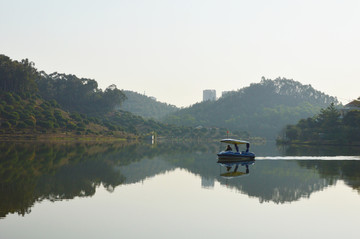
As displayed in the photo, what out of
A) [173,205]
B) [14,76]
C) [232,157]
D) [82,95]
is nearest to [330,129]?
[232,157]

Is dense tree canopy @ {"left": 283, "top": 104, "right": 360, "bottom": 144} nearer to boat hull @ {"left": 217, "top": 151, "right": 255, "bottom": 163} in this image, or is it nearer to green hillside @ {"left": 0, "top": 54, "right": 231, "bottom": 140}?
boat hull @ {"left": 217, "top": 151, "right": 255, "bottom": 163}

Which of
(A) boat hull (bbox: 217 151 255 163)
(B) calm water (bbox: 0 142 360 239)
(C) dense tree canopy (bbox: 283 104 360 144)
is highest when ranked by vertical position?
(C) dense tree canopy (bbox: 283 104 360 144)

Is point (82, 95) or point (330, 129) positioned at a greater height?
point (82, 95)

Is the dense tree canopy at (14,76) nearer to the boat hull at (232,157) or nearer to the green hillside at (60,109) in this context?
the green hillside at (60,109)

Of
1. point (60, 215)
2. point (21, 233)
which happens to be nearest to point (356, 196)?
point (60, 215)

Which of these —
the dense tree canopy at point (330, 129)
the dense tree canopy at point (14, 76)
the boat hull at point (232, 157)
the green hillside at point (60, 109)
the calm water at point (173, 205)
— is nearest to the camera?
the calm water at point (173, 205)

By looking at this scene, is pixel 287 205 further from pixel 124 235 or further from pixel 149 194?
pixel 124 235

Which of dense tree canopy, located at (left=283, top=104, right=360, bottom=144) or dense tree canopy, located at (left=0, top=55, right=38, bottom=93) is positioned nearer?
dense tree canopy, located at (left=283, top=104, right=360, bottom=144)

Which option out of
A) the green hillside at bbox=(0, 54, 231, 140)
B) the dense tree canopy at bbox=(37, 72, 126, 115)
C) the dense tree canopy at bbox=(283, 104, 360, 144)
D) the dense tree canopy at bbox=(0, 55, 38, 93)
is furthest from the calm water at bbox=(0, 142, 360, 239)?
the dense tree canopy at bbox=(37, 72, 126, 115)

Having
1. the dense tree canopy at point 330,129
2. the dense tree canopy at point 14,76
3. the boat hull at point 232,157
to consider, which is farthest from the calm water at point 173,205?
the dense tree canopy at point 14,76

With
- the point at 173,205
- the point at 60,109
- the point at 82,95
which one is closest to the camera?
the point at 173,205

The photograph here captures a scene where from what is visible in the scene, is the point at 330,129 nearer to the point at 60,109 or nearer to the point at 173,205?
the point at 173,205

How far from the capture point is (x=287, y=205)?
751 inches

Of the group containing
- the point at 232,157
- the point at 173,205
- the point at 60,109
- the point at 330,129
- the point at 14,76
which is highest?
the point at 14,76
